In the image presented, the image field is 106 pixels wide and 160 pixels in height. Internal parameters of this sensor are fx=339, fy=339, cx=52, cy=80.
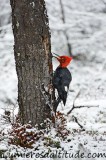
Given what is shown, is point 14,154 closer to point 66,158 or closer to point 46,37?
point 66,158

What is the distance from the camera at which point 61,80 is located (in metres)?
6.48

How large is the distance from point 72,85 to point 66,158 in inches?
518

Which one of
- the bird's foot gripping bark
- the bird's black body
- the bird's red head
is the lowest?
the bird's foot gripping bark

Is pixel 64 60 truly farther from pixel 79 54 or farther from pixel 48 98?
pixel 79 54

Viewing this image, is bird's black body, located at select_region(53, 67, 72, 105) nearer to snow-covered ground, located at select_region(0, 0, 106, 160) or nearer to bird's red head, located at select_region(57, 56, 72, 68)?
bird's red head, located at select_region(57, 56, 72, 68)

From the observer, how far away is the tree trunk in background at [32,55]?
19.9ft

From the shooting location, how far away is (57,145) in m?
5.90

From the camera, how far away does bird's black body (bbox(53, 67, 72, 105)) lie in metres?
6.44

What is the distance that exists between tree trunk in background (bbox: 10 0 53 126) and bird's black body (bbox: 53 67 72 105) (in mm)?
171

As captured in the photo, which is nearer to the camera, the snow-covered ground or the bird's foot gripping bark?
the bird's foot gripping bark

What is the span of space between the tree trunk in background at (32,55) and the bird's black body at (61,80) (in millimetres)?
171

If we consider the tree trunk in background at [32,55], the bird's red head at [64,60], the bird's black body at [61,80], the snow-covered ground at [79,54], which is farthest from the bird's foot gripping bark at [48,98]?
the snow-covered ground at [79,54]

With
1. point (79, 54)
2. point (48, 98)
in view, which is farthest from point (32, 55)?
point (79, 54)

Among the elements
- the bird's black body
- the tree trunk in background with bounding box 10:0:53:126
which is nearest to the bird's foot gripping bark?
the tree trunk in background with bounding box 10:0:53:126
